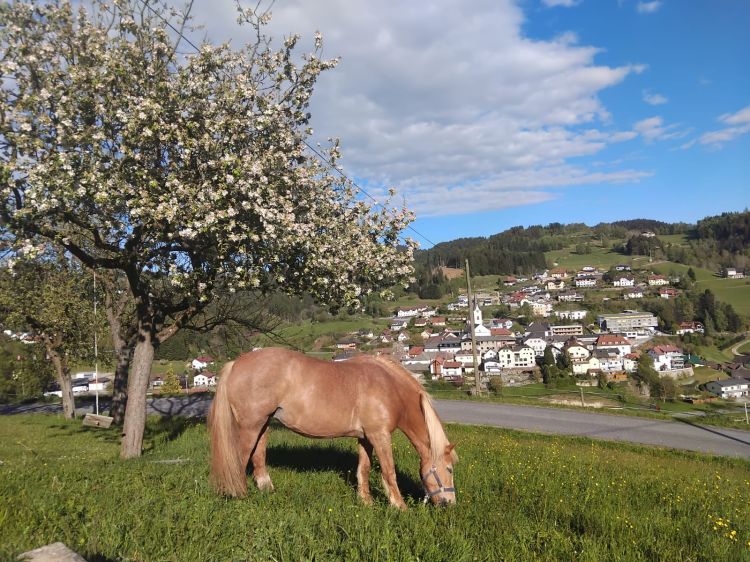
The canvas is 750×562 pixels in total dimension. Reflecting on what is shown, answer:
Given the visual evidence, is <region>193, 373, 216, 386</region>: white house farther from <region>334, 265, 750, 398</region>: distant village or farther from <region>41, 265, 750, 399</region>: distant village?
<region>334, 265, 750, 398</region>: distant village

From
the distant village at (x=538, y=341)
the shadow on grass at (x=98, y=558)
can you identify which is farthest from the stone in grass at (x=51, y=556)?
the distant village at (x=538, y=341)

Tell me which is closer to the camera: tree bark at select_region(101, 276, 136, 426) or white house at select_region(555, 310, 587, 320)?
tree bark at select_region(101, 276, 136, 426)

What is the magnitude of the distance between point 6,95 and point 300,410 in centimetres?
915

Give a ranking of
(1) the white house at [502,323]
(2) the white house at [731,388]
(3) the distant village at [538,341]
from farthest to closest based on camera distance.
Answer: (1) the white house at [502,323], (3) the distant village at [538,341], (2) the white house at [731,388]

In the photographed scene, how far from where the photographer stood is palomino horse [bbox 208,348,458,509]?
7605 mm

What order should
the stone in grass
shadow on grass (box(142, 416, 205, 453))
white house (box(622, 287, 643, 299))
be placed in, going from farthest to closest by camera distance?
white house (box(622, 287, 643, 299))
shadow on grass (box(142, 416, 205, 453))
the stone in grass

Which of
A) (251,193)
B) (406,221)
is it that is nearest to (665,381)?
(406,221)

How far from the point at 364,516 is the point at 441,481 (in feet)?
6.44

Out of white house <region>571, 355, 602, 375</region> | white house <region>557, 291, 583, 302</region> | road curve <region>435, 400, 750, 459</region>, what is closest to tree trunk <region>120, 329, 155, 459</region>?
road curve <region>435, 400, 750, 459</region>

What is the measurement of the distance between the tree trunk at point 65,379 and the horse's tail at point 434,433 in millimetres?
21808

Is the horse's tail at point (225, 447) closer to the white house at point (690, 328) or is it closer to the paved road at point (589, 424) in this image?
the paved road at point (589, 424)

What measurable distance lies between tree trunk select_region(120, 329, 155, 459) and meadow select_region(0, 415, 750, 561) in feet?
7.90

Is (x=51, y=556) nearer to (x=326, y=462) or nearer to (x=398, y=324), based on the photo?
(x=326, y=462)

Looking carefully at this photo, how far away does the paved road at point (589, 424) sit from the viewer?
1959cm
